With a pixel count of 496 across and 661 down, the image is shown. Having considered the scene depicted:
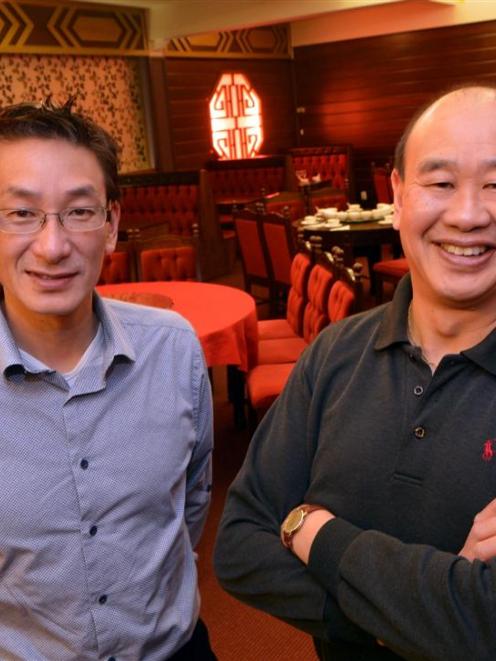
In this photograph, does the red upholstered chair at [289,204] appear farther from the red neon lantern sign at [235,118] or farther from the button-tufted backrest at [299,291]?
the red neon lantern sign at [235,118]

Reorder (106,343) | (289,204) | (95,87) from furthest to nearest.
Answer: (95,87) → (289,204) → (106,343)

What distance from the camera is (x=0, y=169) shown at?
1.33m

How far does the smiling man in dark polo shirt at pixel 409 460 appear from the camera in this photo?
1.04 metres

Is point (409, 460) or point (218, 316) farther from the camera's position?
point (218, 316)

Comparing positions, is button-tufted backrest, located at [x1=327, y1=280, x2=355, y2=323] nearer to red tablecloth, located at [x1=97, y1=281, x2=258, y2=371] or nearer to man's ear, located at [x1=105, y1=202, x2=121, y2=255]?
red tablecloth, located at [x1=97, y1=281, x2=258, y2=371]

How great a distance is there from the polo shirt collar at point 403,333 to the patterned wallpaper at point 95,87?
8253 millimetres

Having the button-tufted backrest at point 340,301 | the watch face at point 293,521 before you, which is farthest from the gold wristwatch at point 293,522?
the button-tufted backrest at point 340,301

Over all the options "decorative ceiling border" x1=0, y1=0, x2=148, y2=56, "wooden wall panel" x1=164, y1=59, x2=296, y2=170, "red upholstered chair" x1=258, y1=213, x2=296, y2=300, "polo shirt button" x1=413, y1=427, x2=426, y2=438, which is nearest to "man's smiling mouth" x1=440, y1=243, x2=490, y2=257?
"polo shirt button" x1=413, y1=427, x2=426, y2=438

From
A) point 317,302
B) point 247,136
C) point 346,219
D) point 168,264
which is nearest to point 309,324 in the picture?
point 317,302

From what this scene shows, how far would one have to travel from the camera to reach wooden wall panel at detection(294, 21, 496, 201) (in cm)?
1091

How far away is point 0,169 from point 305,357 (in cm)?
60

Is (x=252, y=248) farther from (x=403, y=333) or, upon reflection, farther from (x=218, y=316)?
(x=403, y=333)

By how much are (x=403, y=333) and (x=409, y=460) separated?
206 millimetres

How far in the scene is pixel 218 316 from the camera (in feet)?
12.8
